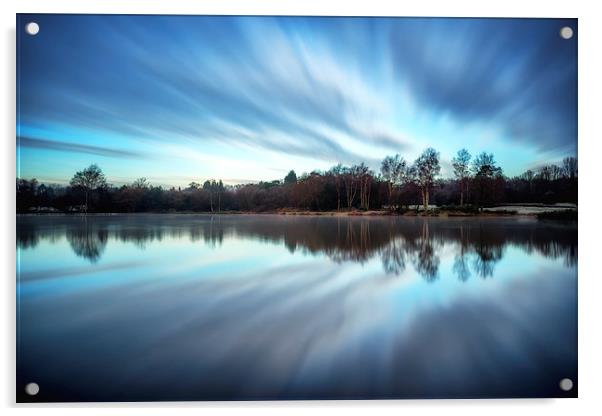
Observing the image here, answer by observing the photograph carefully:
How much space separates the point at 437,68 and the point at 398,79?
0.29 meters

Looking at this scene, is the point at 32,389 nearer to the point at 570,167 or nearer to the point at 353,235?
the point at 353,235

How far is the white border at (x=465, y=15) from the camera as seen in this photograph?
242cm

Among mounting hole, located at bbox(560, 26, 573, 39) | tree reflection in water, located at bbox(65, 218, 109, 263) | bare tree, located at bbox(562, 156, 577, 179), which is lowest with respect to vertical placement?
tree reflection in water, located at bbox(65, 218, 109, 263)

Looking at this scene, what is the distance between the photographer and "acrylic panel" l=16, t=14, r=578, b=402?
236 cm

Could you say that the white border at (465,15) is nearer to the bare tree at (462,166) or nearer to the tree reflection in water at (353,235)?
the tree reflection in water at (353,235)

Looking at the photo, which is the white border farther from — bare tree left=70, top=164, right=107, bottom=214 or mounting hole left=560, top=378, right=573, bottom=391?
bare tree left=70, top=164, right=107, bottom=214

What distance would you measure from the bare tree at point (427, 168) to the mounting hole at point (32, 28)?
2777 millimetres

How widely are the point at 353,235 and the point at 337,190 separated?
364mm

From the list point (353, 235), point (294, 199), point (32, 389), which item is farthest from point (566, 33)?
point (32, 389)

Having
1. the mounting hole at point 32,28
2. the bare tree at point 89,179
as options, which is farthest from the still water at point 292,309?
the mounting hole at point 32,28

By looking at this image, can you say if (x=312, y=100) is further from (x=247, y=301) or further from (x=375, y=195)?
(x=247, y=301)

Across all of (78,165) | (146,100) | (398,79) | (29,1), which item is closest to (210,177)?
(146,100)

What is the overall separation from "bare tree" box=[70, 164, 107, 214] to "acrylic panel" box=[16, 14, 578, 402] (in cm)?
1

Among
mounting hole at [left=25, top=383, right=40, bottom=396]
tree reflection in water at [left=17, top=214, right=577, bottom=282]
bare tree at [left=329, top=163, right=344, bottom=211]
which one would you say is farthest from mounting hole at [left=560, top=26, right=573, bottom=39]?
mounting hole at [left=25, top=383, right=40, bottom=396]
